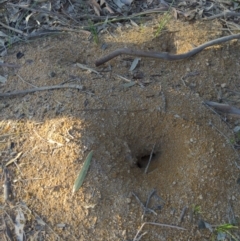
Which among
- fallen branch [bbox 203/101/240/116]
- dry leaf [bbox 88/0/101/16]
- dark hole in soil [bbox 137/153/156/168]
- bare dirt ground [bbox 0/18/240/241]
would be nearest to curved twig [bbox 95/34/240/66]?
bare dirt ground [bbox 0/18/240/241]

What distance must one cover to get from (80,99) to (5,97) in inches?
20.3

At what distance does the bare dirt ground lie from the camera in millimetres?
2146

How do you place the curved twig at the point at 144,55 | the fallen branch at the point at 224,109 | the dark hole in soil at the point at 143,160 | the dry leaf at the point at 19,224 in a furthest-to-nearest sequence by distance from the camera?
the curved twig at the point at 144,55
the fallen branch at the point at 224,109
the dark hole in soil at the point at 143,160
the dry leaf at the point at 19,224

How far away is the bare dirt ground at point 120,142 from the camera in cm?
215

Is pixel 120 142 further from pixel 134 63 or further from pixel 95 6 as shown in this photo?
pixel 95 6

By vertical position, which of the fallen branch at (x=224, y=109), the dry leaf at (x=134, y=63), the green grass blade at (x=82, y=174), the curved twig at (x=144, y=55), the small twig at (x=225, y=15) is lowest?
the green grass blade at (x=82, y=174)

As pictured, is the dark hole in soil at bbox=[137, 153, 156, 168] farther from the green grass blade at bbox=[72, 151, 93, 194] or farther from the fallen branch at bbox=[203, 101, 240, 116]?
the fallen branch at bbox=[203, 101, 240, 116]

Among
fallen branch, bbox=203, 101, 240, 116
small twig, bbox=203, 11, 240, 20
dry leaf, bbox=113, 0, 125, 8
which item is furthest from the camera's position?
dry leaf, bbox=113, 0, 125, 8

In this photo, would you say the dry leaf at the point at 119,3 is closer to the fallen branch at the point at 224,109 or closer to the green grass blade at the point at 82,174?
the fallen branch at the point at 224,109

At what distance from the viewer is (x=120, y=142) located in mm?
2373

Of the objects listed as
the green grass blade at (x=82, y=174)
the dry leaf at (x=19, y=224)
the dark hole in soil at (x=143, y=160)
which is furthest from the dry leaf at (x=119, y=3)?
the dry leaf at (x=19, y=224)

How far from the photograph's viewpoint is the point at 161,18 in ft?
10.2

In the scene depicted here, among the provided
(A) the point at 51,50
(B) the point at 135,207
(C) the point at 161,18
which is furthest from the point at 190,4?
(B) the point at 135,207

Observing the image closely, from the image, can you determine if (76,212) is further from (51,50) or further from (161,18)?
(161,18)
